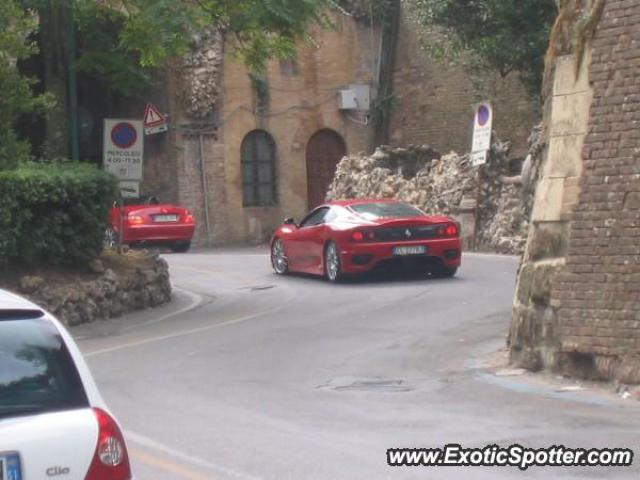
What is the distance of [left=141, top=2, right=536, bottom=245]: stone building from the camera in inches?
1320

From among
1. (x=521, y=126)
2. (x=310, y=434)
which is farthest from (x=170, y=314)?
(x=521, y=126)

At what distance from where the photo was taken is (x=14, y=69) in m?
17.4

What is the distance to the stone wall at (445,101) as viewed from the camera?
32781 millimetres

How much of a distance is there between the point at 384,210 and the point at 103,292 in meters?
5.22

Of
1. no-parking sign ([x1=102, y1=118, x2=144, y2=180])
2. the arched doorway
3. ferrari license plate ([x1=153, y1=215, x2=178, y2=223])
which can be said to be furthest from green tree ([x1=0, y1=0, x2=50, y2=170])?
the arched doorway

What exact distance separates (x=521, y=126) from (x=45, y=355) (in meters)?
28.3

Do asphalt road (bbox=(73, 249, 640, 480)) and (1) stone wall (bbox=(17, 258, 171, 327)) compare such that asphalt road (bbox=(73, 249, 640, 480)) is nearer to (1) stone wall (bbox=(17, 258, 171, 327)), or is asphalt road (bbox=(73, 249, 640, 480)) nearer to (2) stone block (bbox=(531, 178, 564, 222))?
Answer: (1) stone wall (bbox=(17, 258, 171, 327))

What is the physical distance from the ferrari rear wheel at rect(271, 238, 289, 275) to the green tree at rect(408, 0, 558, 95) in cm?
696

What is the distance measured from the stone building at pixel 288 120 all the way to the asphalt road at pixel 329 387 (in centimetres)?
1410

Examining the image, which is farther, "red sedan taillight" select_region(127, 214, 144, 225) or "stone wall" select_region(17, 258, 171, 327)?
"red sedan taillight" select_region(127, 214, 144, 225)

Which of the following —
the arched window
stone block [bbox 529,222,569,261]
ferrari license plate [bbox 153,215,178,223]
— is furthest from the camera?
the arched window

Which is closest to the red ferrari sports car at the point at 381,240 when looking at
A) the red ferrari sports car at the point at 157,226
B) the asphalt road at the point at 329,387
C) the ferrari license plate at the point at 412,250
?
the ferrari license plate at the point at 412,250

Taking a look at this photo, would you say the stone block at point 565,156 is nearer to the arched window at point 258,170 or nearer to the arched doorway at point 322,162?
the arched window at point 258,170

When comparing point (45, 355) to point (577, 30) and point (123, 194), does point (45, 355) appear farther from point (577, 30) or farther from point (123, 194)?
point (123, 194)
